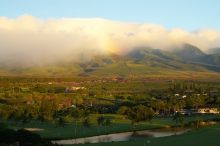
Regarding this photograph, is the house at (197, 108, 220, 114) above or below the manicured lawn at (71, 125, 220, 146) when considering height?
below

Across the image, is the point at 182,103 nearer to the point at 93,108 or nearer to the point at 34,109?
the point at 93,108

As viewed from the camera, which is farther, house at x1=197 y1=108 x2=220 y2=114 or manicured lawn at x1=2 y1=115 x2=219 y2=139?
house at x1=197 y1=108 x2=220 y2=114

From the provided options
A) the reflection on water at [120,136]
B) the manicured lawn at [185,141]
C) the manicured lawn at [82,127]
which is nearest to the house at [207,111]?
the manicured lawn at [82,127]

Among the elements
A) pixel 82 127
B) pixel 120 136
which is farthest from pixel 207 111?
pixel 120 136

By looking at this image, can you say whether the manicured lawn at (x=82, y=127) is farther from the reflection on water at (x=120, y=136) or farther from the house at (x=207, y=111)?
the house at (x=207, y=111)

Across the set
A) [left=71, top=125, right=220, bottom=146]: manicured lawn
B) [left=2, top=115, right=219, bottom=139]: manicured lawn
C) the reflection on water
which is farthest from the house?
[left=71, top=125, right=220, bottom=146]: manicured lawn

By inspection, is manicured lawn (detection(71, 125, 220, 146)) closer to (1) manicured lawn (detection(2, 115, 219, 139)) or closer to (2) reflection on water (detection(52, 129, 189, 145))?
(2) reflection on water (detection(52, 129, 189, 145))

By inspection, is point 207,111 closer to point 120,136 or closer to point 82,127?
point 82,127

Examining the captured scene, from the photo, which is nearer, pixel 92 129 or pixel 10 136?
pixel 10 136

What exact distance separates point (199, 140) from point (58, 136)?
99.4 feet

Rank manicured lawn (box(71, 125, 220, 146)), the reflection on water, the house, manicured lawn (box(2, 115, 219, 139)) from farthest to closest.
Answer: the house
manicured lawn (box(2, 115, 219, 139))
the reflection on water
manicured lawn (box(71, 125, 220, 146))

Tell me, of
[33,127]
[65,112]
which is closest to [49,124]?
[33,127]

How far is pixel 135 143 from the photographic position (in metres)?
83.1

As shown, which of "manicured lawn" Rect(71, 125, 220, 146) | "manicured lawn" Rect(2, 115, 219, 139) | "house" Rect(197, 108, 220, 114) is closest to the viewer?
"manicured lawn" Rect(71, 125, 220, 146)
